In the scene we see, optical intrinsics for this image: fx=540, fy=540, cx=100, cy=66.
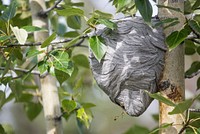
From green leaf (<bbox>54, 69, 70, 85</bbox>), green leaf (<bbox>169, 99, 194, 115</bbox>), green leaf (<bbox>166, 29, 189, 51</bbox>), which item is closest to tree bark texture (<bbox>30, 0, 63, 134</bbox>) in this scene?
green leaf (<bbox>54, 69, 70, 85</bbox>)

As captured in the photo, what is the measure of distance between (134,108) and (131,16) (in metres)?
0.32

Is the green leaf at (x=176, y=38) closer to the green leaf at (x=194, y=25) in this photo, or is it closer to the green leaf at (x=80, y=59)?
the green leaf at (x=194, y=25)

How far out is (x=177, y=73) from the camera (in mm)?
1527

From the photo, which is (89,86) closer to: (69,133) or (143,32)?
(143,32)

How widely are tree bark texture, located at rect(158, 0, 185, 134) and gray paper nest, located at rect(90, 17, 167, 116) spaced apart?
0.19 ft

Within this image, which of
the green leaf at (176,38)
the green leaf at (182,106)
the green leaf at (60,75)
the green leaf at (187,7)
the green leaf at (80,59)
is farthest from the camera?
the green leaf at (80,59)

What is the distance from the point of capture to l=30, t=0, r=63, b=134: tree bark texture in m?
2.00

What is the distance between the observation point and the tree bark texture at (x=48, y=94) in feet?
6.55

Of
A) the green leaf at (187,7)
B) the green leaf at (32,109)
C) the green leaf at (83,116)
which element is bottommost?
the green leaf at (32,109)

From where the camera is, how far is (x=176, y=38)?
145 centimetres

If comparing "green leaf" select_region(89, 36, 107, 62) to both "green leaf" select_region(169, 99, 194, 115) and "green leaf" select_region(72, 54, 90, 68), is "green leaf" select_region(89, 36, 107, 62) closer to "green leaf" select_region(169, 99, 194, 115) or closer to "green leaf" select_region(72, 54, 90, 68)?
"green leaf" select_region(169, 99, 194, 115)

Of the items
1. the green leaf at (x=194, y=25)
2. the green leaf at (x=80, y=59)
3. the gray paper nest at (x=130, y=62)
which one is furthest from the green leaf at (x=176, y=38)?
the green leaf at (x=80, y=59)

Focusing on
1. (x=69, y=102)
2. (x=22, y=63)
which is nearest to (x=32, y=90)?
(x=22, y=63)

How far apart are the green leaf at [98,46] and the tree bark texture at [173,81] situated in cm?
20
